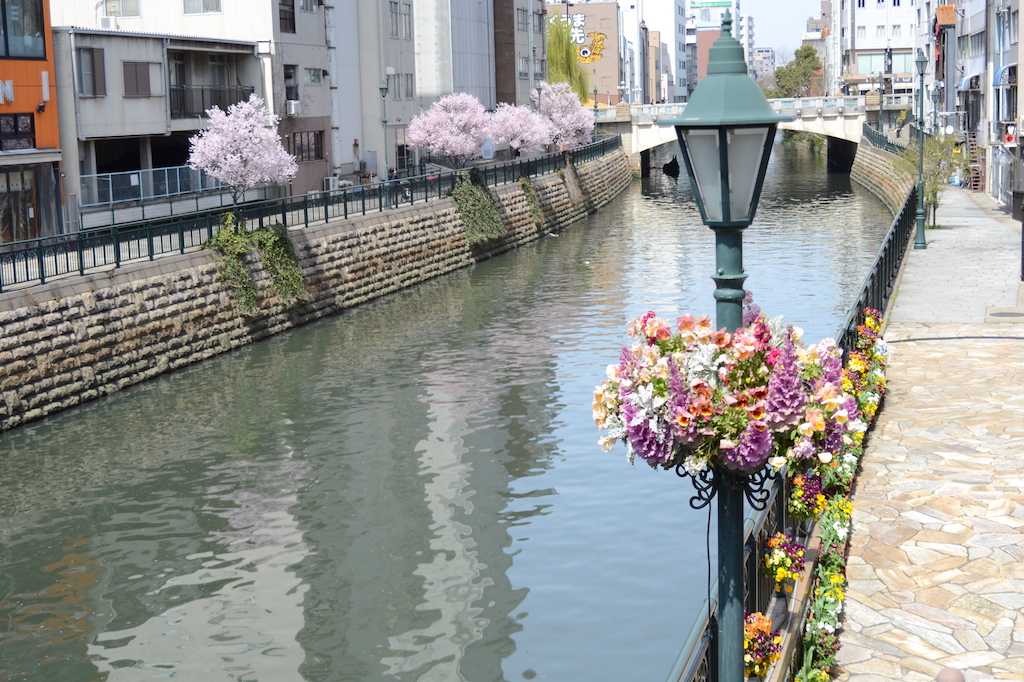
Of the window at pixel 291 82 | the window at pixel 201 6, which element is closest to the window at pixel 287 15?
the window at pixel 291 82

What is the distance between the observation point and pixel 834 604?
9.43m

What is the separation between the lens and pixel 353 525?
655 inches

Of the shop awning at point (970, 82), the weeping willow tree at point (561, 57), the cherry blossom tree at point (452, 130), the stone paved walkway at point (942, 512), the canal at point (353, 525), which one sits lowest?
the canal at point (353, 525)

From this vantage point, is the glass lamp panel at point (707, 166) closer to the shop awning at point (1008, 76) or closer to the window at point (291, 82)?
the window at point (291, 82)

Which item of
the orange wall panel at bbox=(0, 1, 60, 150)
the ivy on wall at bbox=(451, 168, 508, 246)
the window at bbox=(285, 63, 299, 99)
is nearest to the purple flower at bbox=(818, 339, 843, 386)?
Answer: the orange wall panel at bbox=(0, 1, 60, 150)

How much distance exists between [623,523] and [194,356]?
14.4 m

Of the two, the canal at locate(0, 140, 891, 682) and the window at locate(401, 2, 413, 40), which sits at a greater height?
the window at locate(401, 2, 413, 40)

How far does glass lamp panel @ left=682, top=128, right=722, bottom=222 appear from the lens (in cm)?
651

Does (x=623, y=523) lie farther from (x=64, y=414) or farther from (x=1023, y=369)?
(x=64, y=414)

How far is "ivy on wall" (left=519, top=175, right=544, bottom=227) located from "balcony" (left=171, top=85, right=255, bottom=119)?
14107 mm

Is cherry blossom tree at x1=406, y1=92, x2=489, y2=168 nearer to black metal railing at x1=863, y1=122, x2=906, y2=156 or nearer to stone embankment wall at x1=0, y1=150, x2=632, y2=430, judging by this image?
stone embankment wall at x1=0, y1=150, x2=632, y2=430

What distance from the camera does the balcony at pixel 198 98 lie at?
39.7 m

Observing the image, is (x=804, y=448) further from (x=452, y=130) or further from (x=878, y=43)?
(x=878, y=43)

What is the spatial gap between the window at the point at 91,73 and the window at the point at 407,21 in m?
25.6
